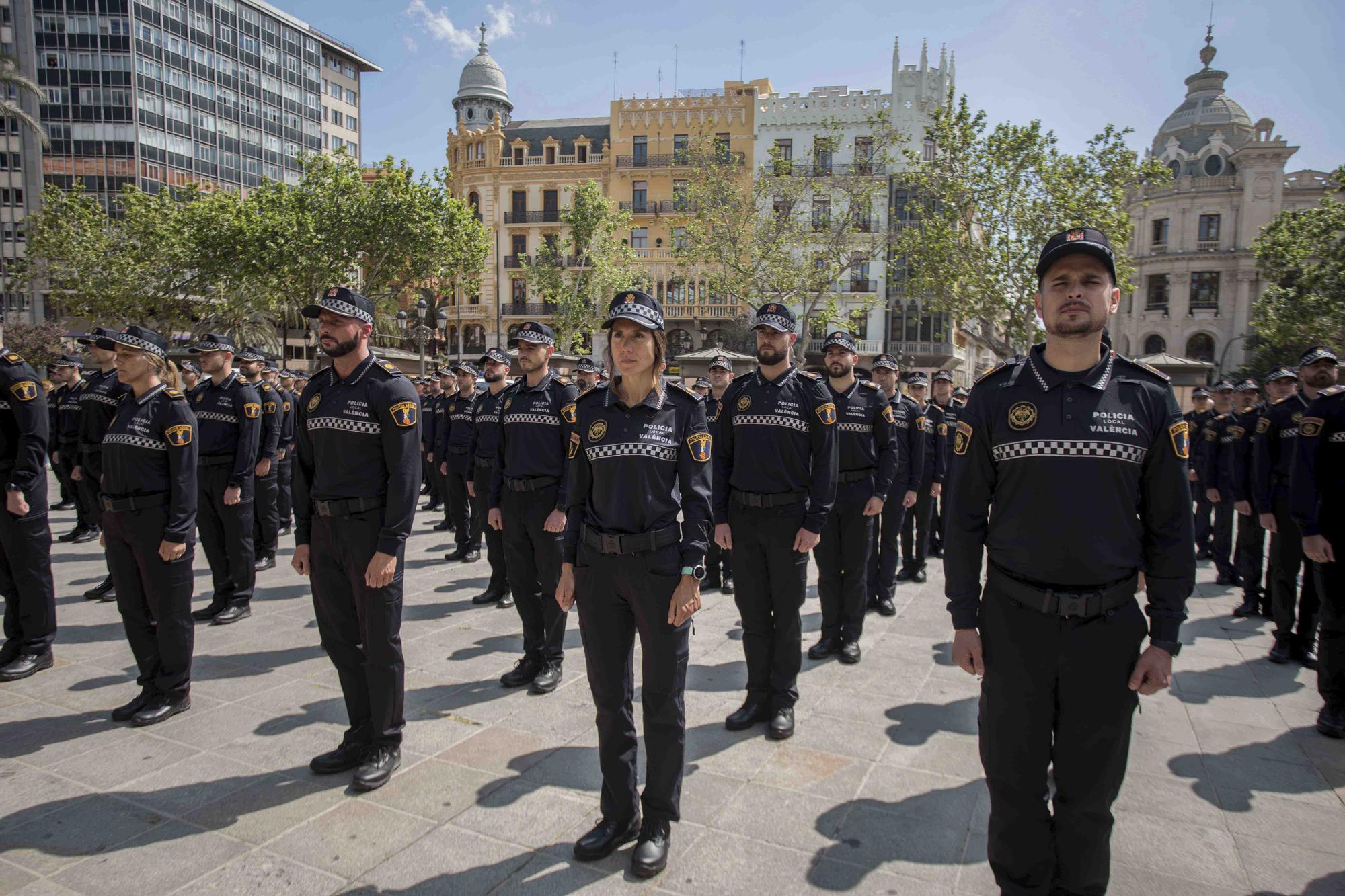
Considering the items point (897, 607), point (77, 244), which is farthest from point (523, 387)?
point (77, 244)

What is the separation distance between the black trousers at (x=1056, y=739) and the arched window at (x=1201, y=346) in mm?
55005

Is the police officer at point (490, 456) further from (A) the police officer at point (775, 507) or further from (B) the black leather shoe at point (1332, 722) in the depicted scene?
(B) the black leather shoe at point (1332, 722)

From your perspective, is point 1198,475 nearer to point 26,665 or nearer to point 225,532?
point 225,532

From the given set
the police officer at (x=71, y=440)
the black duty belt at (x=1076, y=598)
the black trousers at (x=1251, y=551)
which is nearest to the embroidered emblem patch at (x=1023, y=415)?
the black duty belt at (x=1076, y=598)

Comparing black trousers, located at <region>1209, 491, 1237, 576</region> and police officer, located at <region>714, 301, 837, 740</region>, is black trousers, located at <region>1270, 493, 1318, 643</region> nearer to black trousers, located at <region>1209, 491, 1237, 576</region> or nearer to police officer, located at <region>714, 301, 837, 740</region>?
black trousers, located at <region>1209, 491, 1237, 576</region>

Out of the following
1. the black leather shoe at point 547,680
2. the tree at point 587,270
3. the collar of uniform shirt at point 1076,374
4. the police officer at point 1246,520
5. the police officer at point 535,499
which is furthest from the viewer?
the tree at point 587,270

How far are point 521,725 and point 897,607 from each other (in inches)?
173

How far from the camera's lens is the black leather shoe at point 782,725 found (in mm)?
4617

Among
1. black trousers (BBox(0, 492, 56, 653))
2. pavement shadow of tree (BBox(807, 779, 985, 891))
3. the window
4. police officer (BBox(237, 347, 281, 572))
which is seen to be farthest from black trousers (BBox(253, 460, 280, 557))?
the window

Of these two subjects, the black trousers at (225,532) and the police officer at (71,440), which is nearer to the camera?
the black trousers at (225,532)

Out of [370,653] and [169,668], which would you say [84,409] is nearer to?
[169,668]

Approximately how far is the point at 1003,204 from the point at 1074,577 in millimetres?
20988

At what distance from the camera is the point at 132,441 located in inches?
192

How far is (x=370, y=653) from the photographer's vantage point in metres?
4.11
